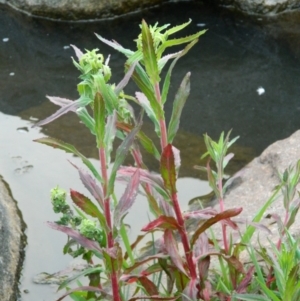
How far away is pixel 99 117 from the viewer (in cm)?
131

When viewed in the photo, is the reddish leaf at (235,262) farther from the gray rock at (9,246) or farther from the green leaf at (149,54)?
the gray rock at (9,246)

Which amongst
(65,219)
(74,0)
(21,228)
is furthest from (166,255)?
(74,0)

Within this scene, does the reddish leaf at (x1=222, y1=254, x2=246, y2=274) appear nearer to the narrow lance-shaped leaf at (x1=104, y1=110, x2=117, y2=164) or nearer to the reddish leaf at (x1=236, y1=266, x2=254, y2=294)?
the reddish leaf at (x1=236, y1=266, x2=254, y2=294)

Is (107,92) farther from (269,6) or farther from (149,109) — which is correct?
(269,6)

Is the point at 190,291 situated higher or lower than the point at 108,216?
lower

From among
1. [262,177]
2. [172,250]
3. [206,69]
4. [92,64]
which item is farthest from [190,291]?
[206,69]

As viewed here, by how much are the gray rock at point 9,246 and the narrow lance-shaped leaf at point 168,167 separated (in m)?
1.02

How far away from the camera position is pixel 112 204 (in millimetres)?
1652

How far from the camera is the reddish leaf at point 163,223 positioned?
142cm

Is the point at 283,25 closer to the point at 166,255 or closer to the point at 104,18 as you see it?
the point at 104,18

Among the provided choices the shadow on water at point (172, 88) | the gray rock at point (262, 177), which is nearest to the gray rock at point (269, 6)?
the shadow on water at point (172, 88)

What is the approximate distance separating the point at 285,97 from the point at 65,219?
2.56 meters

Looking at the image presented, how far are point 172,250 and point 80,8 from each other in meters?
4.25

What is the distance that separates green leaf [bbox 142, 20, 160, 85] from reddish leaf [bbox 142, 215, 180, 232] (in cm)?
34
